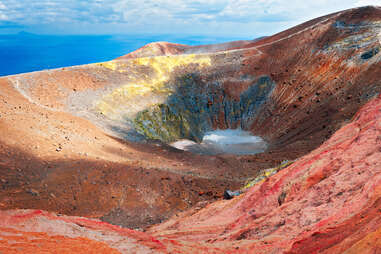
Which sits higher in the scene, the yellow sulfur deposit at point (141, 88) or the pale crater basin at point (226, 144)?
the yellow sulfur deposit at point (141, 88)

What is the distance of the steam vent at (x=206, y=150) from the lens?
27.2 ft

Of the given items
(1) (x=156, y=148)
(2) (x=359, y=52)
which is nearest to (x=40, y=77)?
(1) (x=156, y=148)

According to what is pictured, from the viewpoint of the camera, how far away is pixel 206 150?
97.1 feet

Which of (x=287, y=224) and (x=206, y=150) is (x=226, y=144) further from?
(x=287, y=224)

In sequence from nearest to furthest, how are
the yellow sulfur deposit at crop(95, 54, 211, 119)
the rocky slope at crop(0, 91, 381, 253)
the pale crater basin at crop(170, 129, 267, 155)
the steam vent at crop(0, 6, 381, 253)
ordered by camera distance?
the rocky slope at crop(0, 91, 381, 253)
the steam vent at crop(0, 6, 381, 253)
the pale crater basin at crop(170, 129, 267, 155)
the yellow sulfur deposit at crop(95, 54, 211, 119)

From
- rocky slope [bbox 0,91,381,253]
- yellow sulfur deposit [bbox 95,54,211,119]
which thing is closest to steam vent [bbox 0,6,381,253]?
rocky slope [bbox 0,91,381,253]

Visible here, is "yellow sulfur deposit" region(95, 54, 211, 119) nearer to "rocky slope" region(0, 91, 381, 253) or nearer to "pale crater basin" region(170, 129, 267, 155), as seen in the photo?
"pale crater basin" region(170, 129, 267, 155)

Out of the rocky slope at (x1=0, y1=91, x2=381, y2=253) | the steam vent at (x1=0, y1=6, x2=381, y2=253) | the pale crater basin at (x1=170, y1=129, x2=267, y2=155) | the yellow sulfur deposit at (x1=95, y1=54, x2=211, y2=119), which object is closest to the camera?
the rocky slope at (x1=0, y1=91, x2=381, y2=253)

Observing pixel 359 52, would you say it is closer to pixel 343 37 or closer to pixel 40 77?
pixel 343 37

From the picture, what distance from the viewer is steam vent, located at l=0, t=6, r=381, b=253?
27.2ft

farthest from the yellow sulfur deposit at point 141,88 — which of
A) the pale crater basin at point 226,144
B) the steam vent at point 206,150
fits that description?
the pale crater basin at point 226,144

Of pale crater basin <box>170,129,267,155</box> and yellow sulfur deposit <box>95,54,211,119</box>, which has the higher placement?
yellow sulfur deposit <box>95,54,211,119</box>

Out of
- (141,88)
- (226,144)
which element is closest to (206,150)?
(226,144)

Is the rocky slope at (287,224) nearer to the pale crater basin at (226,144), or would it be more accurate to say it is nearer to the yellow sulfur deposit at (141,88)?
the pale crater basin at (226,144)
